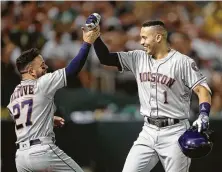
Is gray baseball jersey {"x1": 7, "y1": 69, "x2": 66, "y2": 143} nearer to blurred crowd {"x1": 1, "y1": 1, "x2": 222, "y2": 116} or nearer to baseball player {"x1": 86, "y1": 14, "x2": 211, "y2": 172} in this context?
baseball player {"x1": 86, "y1": 14, "x2": 211, "y2": 172}

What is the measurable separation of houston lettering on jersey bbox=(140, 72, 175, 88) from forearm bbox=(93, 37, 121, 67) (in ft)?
1.16

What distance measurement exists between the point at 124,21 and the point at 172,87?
20.3 ft

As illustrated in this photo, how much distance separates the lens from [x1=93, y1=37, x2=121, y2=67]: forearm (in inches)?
226

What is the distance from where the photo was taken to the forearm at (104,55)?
18.9 ft

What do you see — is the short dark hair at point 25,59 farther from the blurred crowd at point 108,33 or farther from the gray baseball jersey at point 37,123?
the blurred crowd at point 108,33

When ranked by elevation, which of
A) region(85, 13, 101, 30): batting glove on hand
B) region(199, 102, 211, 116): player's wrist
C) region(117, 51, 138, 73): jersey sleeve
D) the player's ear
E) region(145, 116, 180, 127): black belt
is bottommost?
region(145, 116, 180, 127): black belt

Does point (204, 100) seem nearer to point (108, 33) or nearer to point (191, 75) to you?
point (191, 75)

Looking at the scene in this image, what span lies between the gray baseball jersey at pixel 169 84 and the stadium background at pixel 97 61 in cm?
231

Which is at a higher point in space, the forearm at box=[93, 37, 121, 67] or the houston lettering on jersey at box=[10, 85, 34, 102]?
the forearm at box=[93, 37, 121, 67]

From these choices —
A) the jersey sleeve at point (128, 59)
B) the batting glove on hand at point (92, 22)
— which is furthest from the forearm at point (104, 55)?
the batting glove on hand at point (92, 22)

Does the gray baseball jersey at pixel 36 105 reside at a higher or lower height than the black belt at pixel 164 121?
higher

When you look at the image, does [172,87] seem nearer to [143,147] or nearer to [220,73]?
[143,147]

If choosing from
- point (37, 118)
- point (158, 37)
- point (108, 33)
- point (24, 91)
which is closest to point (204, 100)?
point (158, 37)

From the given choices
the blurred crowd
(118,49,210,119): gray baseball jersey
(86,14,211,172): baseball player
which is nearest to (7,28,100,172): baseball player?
(86,14,211,172): baseball player
